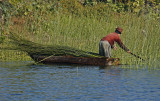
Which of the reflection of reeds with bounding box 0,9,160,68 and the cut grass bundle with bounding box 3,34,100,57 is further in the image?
the cut grass bundle with bounding box 3,34,100,57

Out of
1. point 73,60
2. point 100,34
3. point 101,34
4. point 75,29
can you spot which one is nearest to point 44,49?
point 73,60

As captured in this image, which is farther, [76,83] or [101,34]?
[101,34]

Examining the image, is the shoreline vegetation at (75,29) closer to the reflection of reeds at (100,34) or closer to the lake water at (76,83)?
the reflection of reeds at (100,34)

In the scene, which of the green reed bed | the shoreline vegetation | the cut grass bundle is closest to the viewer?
the green reed bed

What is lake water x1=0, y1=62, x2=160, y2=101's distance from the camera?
1058 centimetres

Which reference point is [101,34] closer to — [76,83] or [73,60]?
[73,60]

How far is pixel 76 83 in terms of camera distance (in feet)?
41.2

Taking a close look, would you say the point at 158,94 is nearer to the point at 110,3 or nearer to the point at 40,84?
the point at 40,84

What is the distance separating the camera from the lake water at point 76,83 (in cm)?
1058

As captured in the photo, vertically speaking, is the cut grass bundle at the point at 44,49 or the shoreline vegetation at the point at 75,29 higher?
the shoreline vegetation at the point at 75,29

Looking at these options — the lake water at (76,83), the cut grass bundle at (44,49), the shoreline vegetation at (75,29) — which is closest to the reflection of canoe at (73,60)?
the cut grass bundle at (44,49)

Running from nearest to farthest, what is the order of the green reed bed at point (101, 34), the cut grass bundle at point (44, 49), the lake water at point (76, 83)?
the lake water at point (76, 83)
the green reed bed at point (101, 34)
the cut grass bundle at point (44, 49)

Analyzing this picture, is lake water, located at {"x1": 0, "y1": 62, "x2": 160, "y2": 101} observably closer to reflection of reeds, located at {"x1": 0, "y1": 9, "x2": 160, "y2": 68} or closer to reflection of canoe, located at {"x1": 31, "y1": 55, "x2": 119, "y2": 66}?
reflection of canoe, located at {"x1": 31, "y1": 55, "x2": 119, "y2": 66}

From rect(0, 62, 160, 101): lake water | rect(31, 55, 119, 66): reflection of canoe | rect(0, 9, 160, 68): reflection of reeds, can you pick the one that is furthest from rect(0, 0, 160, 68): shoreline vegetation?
rect(0, 62, 160, 101): lake water
